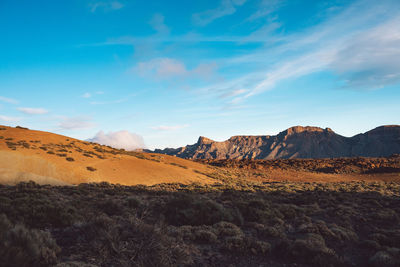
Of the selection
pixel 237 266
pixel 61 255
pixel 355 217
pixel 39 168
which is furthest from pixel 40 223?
pixel 39 168

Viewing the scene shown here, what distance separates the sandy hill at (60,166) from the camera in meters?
24.8

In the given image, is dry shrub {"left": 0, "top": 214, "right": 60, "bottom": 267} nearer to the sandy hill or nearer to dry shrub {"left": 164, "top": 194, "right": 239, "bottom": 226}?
dry shrub {"left": 164, "top": 194, "right": 239, "bottom": 226}

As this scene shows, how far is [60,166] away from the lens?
28.4 meters

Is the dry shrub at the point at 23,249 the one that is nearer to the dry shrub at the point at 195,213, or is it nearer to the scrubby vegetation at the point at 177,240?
the scrubby vegetation at the point at 177,240

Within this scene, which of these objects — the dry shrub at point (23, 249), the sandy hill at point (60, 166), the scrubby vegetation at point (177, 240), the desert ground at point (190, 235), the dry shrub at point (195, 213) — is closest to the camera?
the dry shrub at point (23, 249)

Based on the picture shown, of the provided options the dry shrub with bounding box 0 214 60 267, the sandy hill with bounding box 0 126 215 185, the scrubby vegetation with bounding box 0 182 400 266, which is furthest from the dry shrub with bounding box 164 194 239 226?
the sandy hill with bounding box 0 126 215 185

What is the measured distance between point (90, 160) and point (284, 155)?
187 meters

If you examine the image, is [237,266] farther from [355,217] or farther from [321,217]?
[355,217]

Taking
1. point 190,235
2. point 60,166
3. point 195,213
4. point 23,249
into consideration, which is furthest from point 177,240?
point 60,166

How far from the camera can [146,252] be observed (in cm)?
565

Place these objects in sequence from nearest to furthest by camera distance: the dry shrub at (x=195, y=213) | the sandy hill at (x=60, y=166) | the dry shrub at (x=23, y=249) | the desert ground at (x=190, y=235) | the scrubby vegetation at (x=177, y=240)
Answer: the dry shrub at (x=23, y=249) → the scrubby vegetation at (x=177, y=240) → the desert ground at (x=190, y=235) → the dry shrub at (x=195, y=213) → the sandy hill at (x=60, y=166)

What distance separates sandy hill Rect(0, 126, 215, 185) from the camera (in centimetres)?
2481

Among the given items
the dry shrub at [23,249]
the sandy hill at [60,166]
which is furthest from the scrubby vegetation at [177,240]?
the sandy hill at [60,166]

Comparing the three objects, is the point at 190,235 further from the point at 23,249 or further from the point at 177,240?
the point at 23,249
